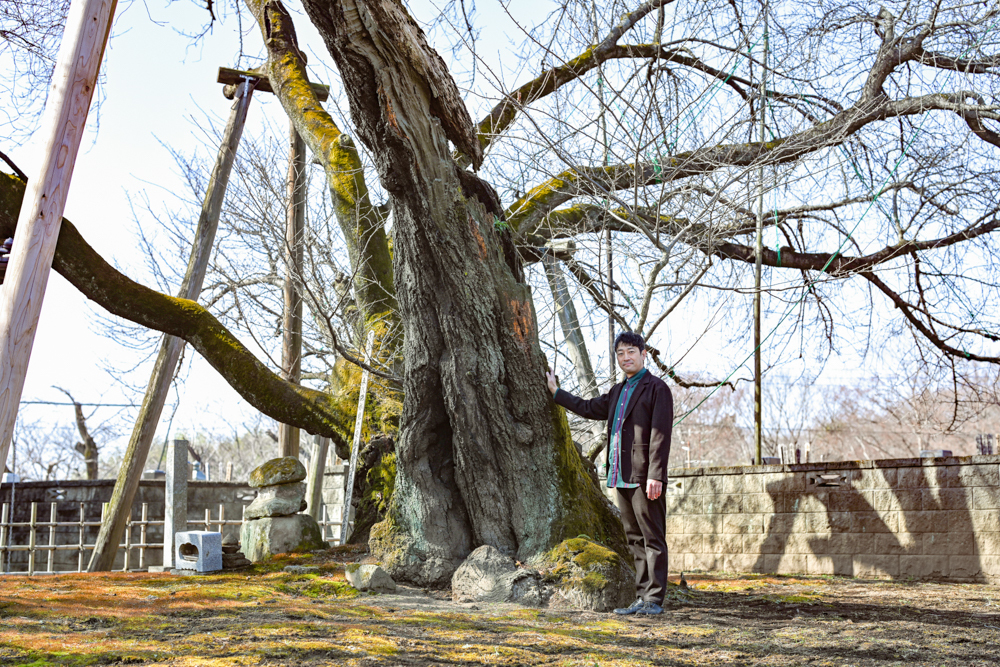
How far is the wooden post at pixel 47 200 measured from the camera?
351 centimetres

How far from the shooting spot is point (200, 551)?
600 cm

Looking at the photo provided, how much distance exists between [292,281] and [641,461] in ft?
13.1

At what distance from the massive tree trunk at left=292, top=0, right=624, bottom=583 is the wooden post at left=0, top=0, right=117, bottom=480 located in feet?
4.99

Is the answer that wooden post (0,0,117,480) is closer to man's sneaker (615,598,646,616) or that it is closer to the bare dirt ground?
the bare dirt ground

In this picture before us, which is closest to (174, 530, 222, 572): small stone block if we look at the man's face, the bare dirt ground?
the bare dirt ground

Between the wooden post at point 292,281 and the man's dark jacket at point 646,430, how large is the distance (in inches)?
118

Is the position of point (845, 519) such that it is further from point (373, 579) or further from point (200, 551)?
point (200, 551)

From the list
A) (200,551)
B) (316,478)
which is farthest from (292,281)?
(316,478)

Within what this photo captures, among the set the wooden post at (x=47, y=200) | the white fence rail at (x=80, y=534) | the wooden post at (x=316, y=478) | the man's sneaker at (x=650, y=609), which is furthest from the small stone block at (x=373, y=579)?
the wooden post at (x=316, y=478)

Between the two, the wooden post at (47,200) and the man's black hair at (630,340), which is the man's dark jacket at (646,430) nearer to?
the man's black hair at (630,340)

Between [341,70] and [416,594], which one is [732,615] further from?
[341,70]

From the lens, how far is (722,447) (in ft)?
130

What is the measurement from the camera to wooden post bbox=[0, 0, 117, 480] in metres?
3.51

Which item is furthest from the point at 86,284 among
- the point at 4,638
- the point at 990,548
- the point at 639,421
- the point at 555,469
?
the point at 990,548
